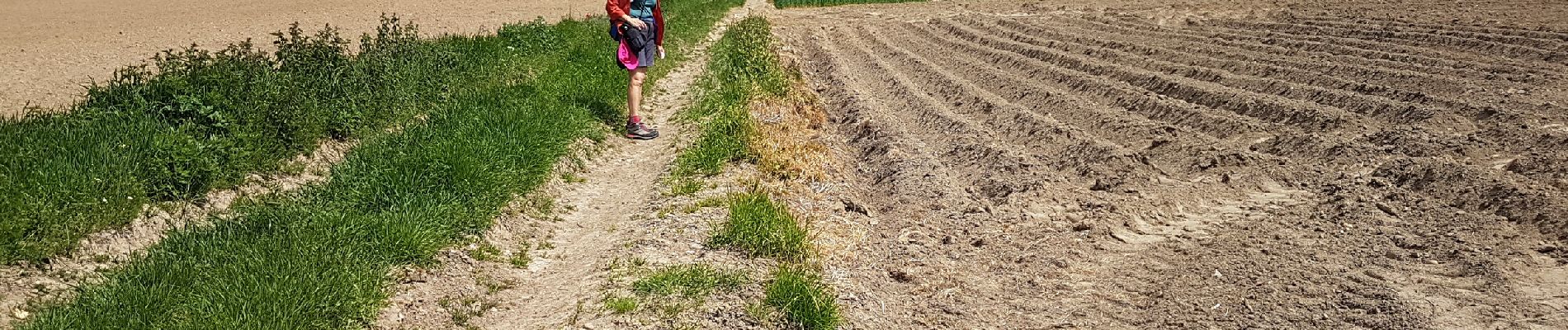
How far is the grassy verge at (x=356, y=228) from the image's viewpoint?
157 inches

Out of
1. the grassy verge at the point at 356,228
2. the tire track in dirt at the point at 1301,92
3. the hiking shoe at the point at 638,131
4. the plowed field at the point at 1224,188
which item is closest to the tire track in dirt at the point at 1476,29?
the plowed field at the point at 1224,188

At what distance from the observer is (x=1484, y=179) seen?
5.62 meters

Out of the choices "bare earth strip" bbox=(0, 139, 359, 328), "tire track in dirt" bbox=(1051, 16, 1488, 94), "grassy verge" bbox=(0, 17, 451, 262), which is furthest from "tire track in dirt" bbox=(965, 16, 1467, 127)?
"bare earth strip" bbox=(0, 139, 359, 328)

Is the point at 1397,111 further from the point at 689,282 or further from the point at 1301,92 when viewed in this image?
the point at 689,282

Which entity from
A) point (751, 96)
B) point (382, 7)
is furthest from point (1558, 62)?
point (382, 7)

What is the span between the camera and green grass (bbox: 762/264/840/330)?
428 centimetres

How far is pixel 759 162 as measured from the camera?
7.12 m

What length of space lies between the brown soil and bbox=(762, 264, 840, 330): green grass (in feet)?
21.7

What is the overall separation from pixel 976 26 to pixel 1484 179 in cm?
1136

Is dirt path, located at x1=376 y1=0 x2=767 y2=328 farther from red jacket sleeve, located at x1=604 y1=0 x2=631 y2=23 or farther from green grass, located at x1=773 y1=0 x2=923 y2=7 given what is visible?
green grass, located at x1=773 y1=0 x2=923 y2=7

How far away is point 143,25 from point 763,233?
15.8 meters

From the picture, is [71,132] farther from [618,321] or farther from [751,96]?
[751,96]

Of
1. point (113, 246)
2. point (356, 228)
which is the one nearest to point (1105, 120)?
point (356, 228)

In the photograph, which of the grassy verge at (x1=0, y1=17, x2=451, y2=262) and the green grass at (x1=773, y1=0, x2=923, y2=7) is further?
the green grass at (x1=773, y1=0, x2=923, y2=7)
